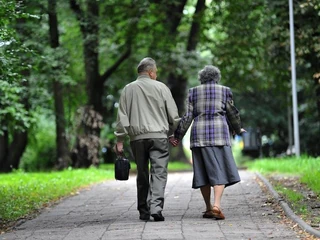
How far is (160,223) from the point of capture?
958 cm

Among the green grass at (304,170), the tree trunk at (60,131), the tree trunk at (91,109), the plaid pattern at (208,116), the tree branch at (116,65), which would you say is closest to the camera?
the plaid pattern at (208,116)

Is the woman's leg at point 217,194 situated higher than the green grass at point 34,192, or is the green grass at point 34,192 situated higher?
the woman's leg at point 217,194

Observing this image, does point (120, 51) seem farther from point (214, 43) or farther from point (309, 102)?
point (309, 102)

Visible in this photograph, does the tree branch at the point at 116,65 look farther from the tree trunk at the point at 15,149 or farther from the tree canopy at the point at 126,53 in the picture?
the tree trunk at the point at 15,149

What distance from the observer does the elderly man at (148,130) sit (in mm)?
10000

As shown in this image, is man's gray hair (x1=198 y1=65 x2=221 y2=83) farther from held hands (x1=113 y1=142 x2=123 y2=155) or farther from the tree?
the tree

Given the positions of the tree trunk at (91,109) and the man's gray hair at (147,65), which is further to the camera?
the tree trunk at (91,109)

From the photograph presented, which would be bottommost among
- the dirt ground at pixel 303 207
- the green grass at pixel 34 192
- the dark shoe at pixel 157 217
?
the green grass at pixel 34 192

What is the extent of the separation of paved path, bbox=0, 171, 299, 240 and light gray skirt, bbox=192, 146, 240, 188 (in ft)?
1.52

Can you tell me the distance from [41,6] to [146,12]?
4.18 meters

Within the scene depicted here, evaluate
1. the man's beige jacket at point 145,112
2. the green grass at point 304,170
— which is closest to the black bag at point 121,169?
the man's beige jacket at point 145,112

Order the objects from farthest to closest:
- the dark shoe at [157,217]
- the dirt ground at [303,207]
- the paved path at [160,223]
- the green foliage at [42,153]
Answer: the green foliage at [42,153]
the dark shoe at [157,217]
the dirt ground at [303,207]
the paved path at [160,223]

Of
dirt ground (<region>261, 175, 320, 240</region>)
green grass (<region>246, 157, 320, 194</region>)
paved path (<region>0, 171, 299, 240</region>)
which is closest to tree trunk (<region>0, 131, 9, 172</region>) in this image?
green grass (<region>246, 157, 320, 194</region>)

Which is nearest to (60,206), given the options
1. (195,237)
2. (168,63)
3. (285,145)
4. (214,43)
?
(195,237)
